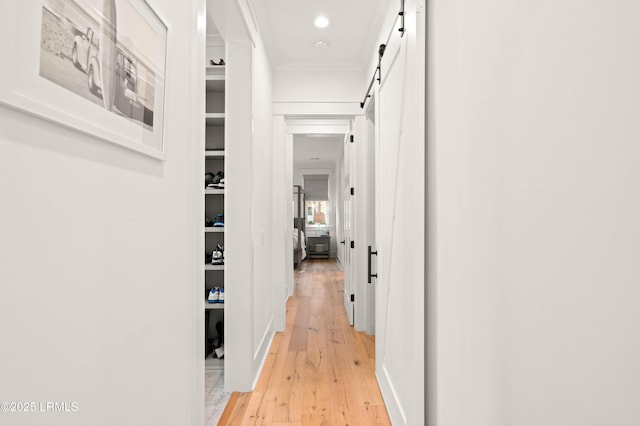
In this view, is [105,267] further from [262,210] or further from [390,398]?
[262,210]

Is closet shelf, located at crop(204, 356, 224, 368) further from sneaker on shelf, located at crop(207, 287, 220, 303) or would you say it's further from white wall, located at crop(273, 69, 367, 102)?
white wall, located at crop(273, 69, 367, 102)

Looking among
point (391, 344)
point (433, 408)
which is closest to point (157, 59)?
point (433, 408)

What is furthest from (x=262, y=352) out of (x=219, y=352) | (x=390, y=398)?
(x=390, y=398)

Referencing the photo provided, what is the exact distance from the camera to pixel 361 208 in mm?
3623

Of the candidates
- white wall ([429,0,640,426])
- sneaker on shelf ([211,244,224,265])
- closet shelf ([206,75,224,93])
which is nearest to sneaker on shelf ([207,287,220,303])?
sneaker on shelf ([211,244,224,265])

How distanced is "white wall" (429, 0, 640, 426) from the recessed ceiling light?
5.82 ft

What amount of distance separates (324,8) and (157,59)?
208cm

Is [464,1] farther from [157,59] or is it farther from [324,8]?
[324,8]

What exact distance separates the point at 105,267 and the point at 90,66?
0.41m

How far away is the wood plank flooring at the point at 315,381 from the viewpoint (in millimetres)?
2092

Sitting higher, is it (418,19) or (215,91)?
(215,91)

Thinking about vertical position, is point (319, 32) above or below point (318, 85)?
above

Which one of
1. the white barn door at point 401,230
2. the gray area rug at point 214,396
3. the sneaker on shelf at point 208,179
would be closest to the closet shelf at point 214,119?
the sneaker on shelf at point 208,179

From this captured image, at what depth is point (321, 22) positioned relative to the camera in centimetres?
279
